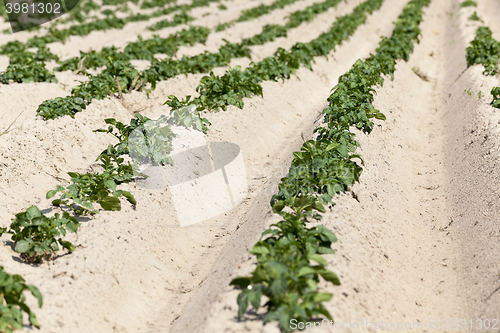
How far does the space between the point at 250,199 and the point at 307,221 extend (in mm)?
2079

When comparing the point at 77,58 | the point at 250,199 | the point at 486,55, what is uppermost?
the point at 486,55

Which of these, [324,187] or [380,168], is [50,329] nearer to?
[324,187]

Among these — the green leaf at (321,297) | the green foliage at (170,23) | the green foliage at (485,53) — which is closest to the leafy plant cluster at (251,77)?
the green foliage at (485,53)

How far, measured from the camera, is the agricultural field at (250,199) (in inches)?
153

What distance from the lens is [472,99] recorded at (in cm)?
892

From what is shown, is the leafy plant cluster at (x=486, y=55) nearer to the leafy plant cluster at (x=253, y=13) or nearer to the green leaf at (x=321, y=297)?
the green leaf at (x=321, y=297)

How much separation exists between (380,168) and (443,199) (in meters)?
1.14

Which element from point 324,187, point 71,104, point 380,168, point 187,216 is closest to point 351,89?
point 380,168

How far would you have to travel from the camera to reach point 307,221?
4.68 meters

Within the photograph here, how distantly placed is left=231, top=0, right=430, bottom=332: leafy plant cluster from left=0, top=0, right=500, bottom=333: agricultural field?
0.8 inches

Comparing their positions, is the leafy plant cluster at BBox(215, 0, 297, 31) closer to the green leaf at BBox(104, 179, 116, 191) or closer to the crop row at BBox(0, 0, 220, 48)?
the crop row at BBox(0, 0, 220, 48)

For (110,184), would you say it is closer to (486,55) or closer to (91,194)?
(91,194)

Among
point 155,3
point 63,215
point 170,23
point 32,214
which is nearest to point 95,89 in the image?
point 63,215

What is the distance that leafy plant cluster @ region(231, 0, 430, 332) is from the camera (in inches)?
131
